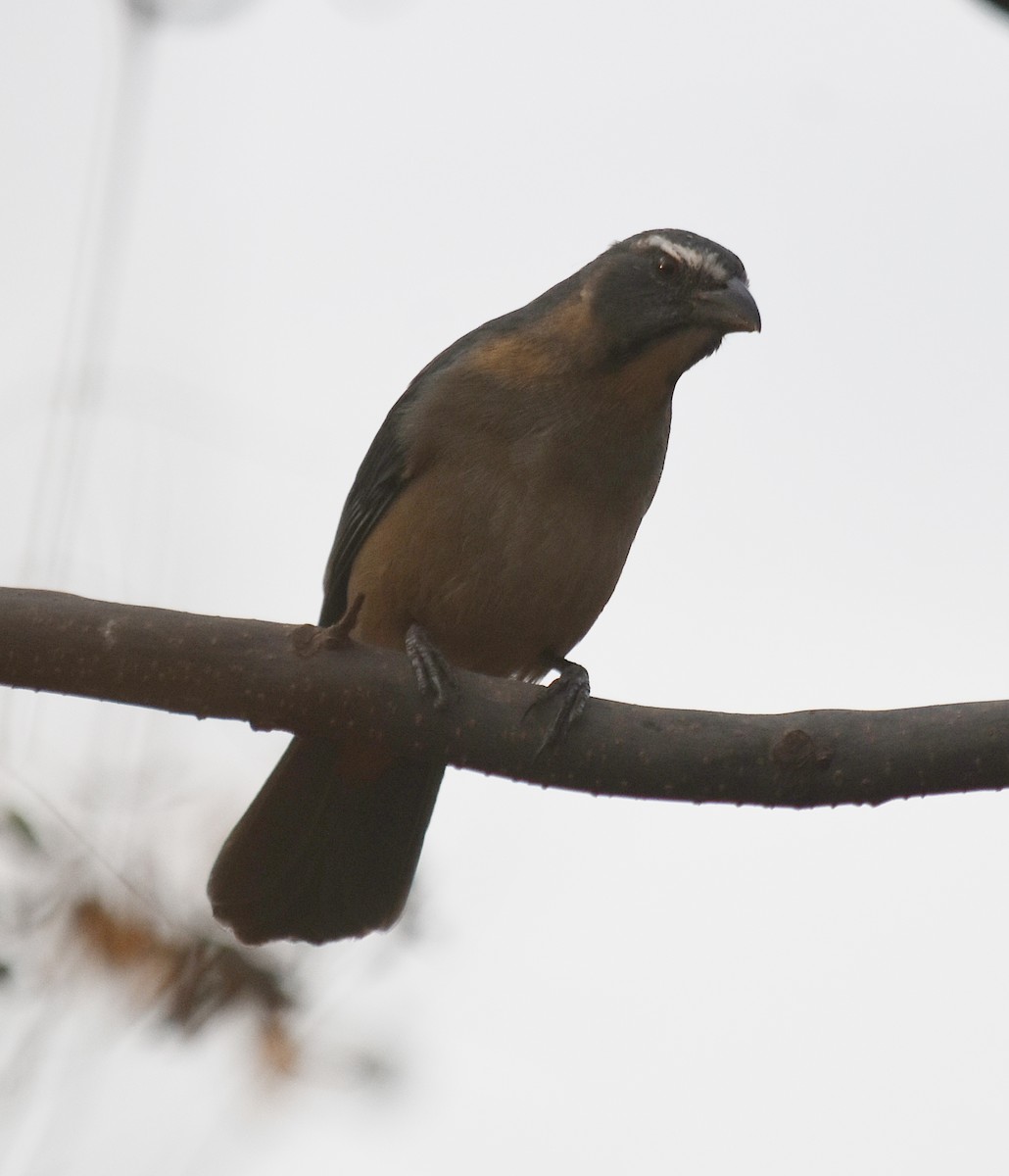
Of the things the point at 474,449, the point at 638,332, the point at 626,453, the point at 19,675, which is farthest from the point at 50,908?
the point at 638,332

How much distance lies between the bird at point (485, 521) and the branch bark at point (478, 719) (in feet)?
2.59

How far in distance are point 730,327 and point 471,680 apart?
1.70 meters

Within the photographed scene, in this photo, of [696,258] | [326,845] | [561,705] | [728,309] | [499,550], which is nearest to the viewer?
[561,705]

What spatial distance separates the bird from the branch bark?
0.79 metres

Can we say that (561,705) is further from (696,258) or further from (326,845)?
(696,258)

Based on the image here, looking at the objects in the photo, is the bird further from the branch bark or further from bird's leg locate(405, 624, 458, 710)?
the branch bark

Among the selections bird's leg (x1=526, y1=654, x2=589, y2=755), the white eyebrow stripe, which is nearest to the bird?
the white eyebrow stripe

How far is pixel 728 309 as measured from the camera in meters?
4.63

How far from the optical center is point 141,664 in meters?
3.26

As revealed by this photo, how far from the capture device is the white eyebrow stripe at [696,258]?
4.72 metres

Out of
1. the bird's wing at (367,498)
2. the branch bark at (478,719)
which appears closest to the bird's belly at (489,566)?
the bird's wing at (367,498)

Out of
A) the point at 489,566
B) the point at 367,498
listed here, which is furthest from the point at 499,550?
the point at 367,498

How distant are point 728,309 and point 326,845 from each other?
2.25 metres

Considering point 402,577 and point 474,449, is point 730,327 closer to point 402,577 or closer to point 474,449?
point 474,449
